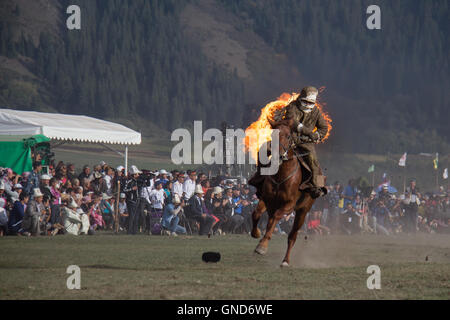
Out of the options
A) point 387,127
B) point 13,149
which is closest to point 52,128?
point 13,149

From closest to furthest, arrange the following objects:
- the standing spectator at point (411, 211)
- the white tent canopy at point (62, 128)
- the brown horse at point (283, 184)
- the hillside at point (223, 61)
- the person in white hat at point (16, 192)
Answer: the brown horse at point (283, 184), the person in white hat at point (16, 192), the white tent canopy at point (62, 128), the standing spectator at point (411, 211), the hillside at point (223, 61)

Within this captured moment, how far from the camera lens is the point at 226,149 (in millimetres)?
35844

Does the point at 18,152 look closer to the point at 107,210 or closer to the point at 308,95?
the point at 107,210

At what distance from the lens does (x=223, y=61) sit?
12531 centimetres

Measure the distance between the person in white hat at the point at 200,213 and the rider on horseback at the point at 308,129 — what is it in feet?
36.6

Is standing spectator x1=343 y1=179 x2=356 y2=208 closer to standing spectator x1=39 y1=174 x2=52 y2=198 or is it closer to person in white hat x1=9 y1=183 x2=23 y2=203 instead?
standing spectator x1=39 y1=174 x2=52 y2=198

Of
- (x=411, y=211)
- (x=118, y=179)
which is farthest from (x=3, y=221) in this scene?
(x=411, y=211)

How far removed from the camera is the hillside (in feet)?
311

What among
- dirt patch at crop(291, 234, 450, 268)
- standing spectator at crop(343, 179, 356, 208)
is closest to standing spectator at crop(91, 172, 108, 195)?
dirt patch at crop(291, 234, 450, 268)

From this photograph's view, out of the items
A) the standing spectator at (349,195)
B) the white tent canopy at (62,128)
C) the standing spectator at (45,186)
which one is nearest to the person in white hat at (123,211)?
the white tent canopy at (62,128)

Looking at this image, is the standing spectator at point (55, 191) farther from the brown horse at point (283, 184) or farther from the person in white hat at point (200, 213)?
the brown horse at point (283, 184)

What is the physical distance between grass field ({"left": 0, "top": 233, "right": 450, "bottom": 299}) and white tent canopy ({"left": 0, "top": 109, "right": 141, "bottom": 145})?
7064 millimetres

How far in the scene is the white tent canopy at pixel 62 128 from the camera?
86.9 ft
